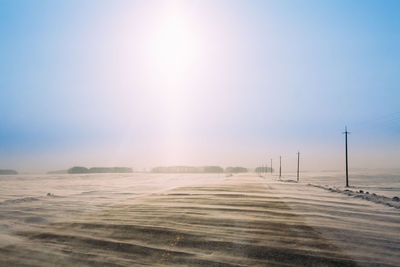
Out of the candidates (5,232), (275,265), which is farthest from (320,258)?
(5,232)

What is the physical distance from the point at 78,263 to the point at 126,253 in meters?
0.76

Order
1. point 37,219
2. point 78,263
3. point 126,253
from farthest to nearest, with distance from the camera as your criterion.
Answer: point 37,219
point 126,253
point 78,263

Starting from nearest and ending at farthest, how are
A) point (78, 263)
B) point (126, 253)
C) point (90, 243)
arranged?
point (78, 263), point (126, 253), point (90, 243)

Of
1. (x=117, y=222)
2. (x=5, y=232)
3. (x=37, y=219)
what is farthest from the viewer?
(x=37, y=219)

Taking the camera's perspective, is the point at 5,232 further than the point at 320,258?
Yes

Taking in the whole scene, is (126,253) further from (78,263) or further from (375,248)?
(375,248)

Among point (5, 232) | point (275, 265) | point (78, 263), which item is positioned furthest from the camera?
point (5, 232)

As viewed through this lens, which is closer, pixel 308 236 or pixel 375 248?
pixel 375 248

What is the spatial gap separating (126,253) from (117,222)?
2531mm

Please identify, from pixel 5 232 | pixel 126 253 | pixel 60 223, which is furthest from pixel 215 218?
pixel 5 232

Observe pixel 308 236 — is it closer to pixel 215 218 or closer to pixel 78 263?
pixel 215 218

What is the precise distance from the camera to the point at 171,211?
8273 mm

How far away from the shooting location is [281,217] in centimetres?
728

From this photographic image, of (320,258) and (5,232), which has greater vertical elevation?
(320,258)
